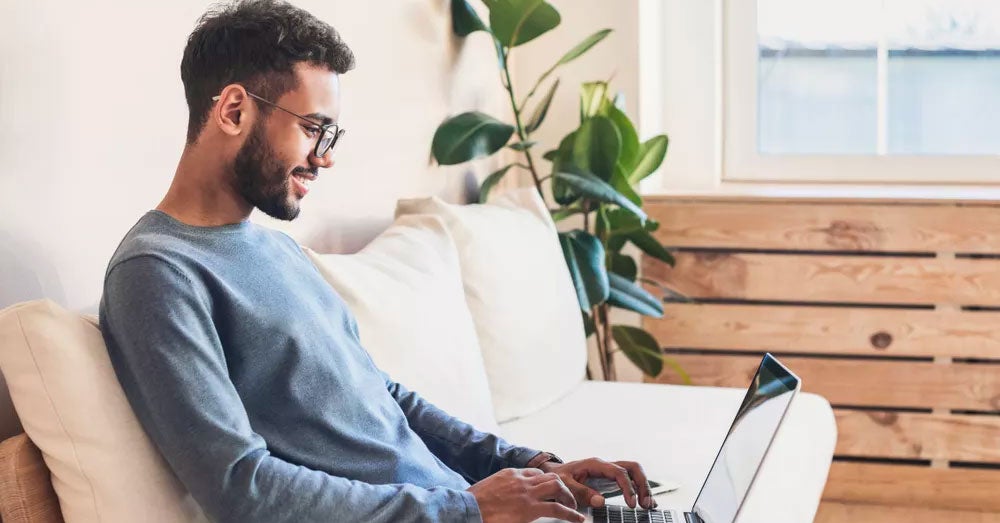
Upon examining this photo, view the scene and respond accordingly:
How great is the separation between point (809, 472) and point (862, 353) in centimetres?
105

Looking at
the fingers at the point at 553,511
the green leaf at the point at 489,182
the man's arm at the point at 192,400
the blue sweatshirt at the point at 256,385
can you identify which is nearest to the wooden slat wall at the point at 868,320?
the green leaf at the point at 489,182

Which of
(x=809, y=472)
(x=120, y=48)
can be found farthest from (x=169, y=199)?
(x=809, y=472)

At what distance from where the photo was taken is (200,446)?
3.50 feet

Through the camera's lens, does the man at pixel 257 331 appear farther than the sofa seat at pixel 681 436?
No

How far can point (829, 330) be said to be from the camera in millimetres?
2881

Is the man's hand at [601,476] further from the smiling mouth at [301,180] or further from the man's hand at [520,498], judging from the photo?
the smiling mouth at [301,180]

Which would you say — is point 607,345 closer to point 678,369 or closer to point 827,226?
point 678,369

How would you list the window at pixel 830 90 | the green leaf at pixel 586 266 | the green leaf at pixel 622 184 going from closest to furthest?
the green leaf at pixel 586 266
the green leaf at pixel 622 184
the window at pixel 830 90

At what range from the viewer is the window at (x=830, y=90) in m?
3.12

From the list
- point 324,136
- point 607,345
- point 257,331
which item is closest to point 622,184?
point 607,345

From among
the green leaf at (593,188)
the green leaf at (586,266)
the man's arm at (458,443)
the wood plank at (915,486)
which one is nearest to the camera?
the man's arm at (458,443)

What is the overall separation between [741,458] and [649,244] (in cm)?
134

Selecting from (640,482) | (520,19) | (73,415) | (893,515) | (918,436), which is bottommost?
(893,515)

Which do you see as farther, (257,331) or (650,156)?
(650,156)
